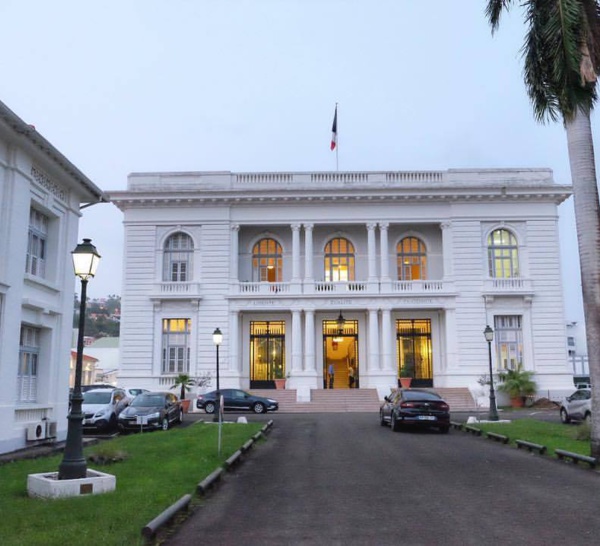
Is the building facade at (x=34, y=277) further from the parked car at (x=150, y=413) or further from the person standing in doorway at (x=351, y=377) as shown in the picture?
the person standing in doorway at (x=351, y=377)

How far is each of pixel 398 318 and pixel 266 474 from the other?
28.2 meters

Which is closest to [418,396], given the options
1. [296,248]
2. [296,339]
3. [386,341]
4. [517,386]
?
[517,386]

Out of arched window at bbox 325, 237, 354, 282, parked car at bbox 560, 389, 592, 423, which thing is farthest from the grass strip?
arched window at bbox 325, 237, 354, 282

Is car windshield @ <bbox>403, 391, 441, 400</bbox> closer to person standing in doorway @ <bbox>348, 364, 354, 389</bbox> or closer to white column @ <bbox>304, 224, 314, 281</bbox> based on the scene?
white column @ <bbox>304, 224, 314, 281</bbox>

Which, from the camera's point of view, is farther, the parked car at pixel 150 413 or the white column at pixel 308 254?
the white column at pixel 308 254

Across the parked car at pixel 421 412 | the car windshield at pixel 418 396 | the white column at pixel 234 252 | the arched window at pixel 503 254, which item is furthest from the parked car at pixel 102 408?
the arched window at pixel 503 254

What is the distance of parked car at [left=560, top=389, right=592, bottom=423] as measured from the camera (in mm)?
23406

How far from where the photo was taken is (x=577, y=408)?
24062mm

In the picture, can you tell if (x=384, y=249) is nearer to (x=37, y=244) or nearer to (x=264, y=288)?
(x=264, y=288)

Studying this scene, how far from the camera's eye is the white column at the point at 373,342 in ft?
124

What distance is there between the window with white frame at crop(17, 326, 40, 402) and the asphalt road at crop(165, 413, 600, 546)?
668 centimetres

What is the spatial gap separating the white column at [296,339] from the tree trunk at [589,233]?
82.3 ft

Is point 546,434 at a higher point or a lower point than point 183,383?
lower

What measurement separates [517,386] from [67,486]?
30.6 m
